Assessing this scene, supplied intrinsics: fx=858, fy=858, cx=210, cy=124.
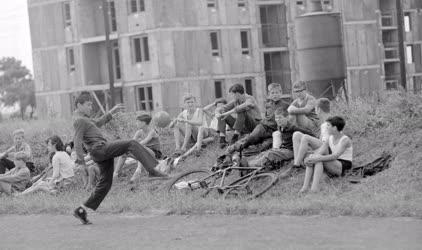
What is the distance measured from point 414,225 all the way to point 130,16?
4584 cm

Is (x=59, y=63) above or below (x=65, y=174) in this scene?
above

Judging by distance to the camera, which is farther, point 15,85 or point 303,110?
point 15,85

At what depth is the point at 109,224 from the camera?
1278cm

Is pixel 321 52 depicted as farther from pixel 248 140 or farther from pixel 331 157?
pixel 331 157

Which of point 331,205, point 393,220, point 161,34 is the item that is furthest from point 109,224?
point 161,34

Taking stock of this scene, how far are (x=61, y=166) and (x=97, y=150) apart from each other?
515 cm

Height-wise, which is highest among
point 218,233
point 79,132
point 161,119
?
point 79,132

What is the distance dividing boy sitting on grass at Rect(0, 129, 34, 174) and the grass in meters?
1.91

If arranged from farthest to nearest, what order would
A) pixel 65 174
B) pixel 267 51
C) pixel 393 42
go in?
pixel 393 42 < pixel 267 51 < pixel 65 174

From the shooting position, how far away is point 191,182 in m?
15.0

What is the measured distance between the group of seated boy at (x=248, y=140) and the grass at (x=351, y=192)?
1.23 ft

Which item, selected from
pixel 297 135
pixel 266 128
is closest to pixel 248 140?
pixel 266 128

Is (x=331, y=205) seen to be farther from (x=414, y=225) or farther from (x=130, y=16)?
(x=130, y=16)

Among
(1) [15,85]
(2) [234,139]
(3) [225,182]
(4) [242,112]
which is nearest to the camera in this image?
(3) [225,182]
